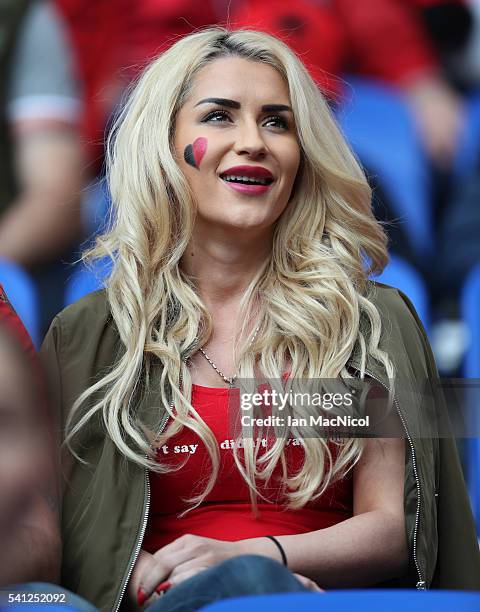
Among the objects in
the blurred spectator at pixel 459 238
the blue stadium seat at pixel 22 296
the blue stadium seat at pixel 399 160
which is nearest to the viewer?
the blue stadium seat at pixel 22 296

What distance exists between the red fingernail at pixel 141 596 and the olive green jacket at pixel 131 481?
0.09 feet

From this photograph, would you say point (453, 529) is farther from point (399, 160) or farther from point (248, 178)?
point (399, 160)

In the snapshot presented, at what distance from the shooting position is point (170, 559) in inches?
75.4

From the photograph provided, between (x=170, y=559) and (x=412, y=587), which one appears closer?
(x=170, y=559)

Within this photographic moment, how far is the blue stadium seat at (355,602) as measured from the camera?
4.40 ft

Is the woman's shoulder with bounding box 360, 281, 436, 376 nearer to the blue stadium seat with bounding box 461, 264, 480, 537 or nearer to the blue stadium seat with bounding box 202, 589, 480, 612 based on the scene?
the blue stadium seat with bounding box 461, 264, 480, 537

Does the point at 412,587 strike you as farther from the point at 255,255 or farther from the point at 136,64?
the point at 136,64

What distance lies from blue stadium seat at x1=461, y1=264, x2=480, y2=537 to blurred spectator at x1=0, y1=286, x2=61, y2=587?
95cm

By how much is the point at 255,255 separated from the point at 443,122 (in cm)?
104

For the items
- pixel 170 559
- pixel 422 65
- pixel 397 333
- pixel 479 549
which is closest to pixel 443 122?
pixel 422 65

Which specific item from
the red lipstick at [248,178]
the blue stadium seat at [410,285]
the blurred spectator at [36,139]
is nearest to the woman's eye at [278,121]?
the red lipstick at [248,178]

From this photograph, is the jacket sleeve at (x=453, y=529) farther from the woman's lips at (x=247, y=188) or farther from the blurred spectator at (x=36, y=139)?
the blurred spectator at (x=36, y=139)

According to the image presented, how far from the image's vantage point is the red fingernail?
1937mm

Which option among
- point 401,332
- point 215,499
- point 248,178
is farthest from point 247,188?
point 215,499
